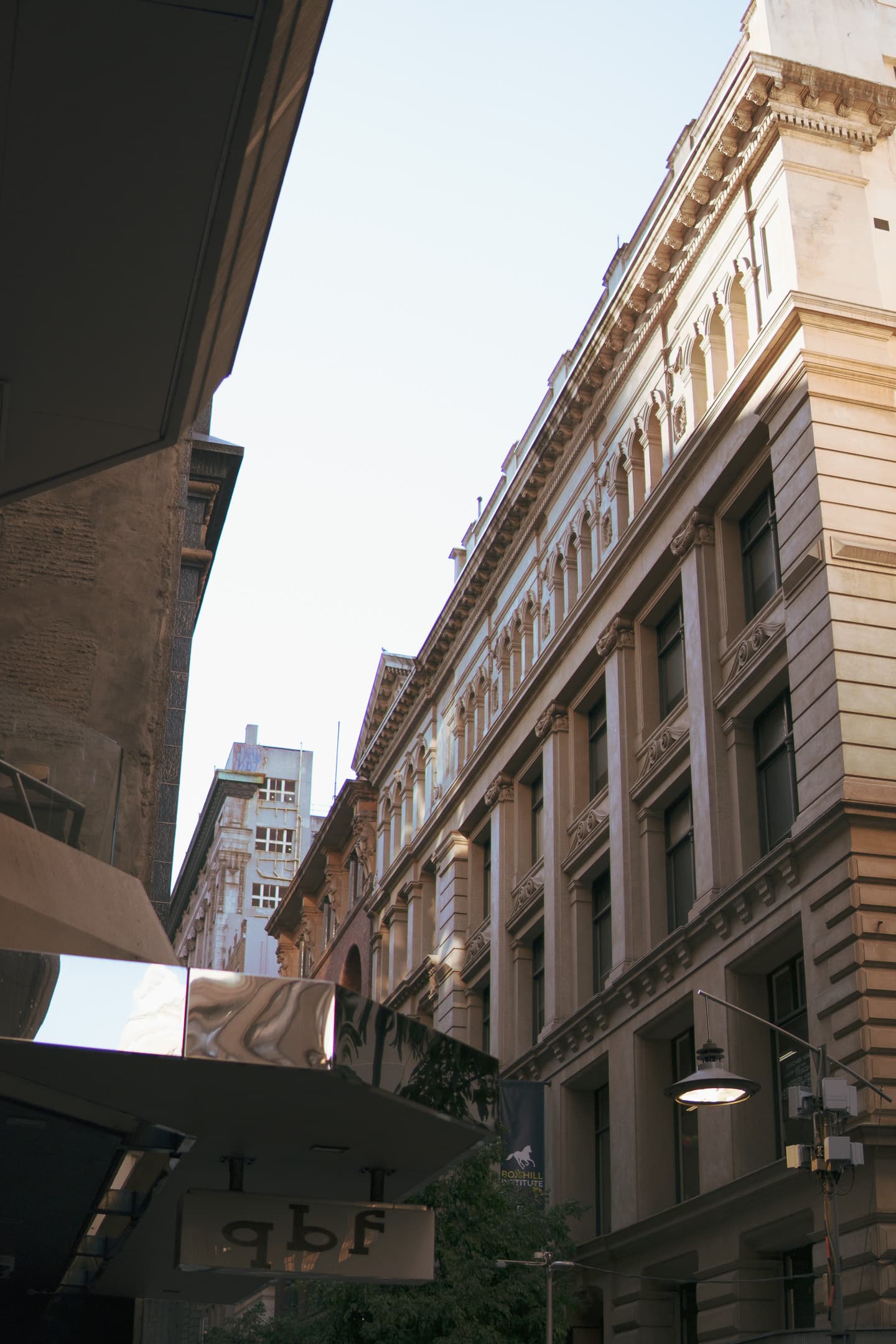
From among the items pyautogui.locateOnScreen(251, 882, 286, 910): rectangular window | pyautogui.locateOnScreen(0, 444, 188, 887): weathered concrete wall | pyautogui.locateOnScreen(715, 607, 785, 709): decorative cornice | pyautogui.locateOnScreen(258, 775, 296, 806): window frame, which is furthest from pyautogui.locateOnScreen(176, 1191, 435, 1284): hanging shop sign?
pyautogui.locateOnScreen(258, 775, 296, 806): window frame

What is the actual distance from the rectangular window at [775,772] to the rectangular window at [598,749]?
8.12 m

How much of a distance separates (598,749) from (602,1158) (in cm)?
960

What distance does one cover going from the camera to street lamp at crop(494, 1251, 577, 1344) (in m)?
23.6

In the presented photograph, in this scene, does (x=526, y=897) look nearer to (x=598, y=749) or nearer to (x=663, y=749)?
(x=598, y=749)

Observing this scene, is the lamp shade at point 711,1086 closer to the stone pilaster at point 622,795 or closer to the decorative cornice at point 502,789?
the stone pilaster at point 622,795

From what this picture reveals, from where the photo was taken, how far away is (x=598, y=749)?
36.4 meters

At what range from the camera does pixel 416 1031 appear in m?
5.41

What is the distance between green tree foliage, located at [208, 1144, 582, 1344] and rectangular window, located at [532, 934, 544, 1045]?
956cm

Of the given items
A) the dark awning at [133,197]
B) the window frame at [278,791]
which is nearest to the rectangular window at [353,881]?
the window frame at [278,791]

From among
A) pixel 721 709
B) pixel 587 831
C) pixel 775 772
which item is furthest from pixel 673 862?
pixel 775 772

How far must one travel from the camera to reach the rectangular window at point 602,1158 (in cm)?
3192

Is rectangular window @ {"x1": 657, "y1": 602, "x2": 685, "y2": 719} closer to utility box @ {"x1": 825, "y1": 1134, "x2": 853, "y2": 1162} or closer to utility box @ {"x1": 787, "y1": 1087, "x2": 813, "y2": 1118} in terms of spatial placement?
utility box @ {"x1": 787, "y1": 1087, "x2": 813, "y2": 1118}

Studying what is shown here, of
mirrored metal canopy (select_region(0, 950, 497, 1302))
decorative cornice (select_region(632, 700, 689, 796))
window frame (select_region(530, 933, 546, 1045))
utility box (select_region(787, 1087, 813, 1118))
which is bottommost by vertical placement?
mirrored metal canopy (select_region(0, 950, 497, 1302))

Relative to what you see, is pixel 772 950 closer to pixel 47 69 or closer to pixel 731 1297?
pixel 731 1297
